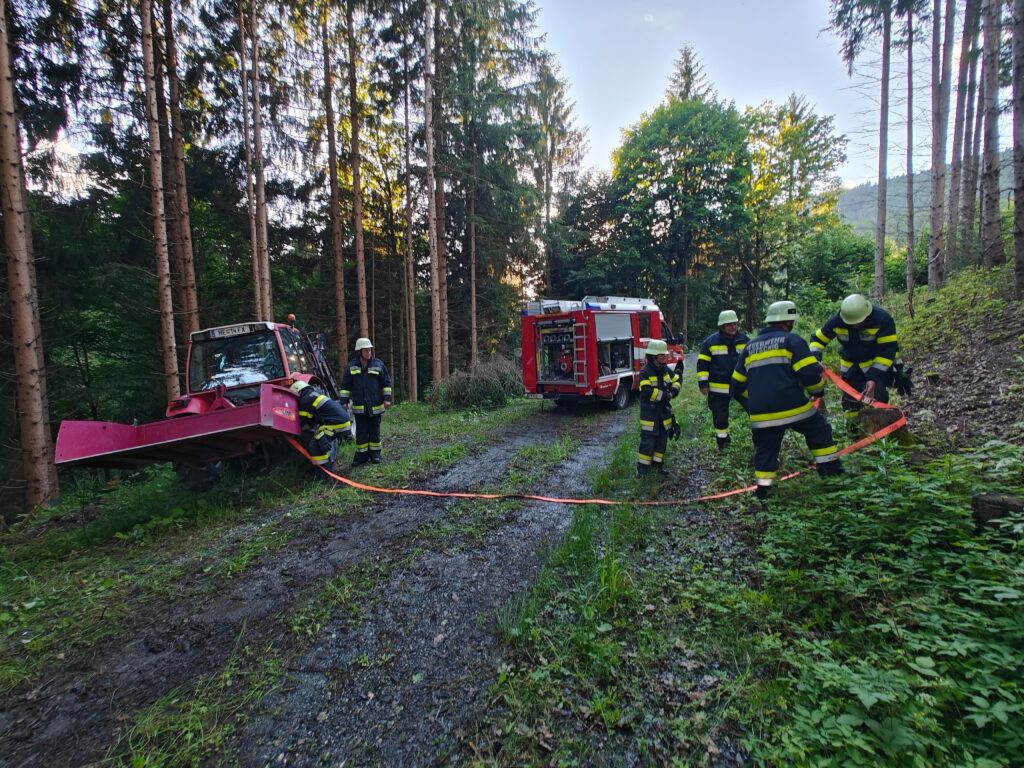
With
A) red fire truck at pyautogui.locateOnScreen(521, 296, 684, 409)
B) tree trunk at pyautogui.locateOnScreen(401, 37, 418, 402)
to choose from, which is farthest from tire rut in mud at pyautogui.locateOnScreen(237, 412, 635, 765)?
tree trunk at pyautogui.locateOnScreen(401, 37, 418, 402)

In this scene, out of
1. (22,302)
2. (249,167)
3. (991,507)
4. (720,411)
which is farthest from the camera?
(249,167)

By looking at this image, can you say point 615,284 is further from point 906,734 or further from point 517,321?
point 906,734

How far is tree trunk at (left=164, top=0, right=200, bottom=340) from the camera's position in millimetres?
9430

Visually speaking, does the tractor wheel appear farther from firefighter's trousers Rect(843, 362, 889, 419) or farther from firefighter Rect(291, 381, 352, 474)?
firefighter's trousers Rect(843, 362, 889, 419)

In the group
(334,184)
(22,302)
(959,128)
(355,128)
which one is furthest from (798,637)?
(959,128)

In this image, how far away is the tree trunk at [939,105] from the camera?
12.4 m

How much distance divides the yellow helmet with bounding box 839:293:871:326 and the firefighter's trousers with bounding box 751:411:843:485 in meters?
1.45

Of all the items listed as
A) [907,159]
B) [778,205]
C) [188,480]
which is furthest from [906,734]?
[778,205]

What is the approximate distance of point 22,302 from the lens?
663 centimetres

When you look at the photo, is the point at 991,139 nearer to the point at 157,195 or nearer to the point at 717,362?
the point at 717,362

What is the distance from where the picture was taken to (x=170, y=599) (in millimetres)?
3277

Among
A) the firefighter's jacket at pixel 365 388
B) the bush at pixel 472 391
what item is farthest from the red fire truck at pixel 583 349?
the firefighter's jacket at pixel 365 388

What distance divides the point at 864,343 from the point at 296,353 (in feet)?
24.7

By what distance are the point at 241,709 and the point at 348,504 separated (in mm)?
2841
